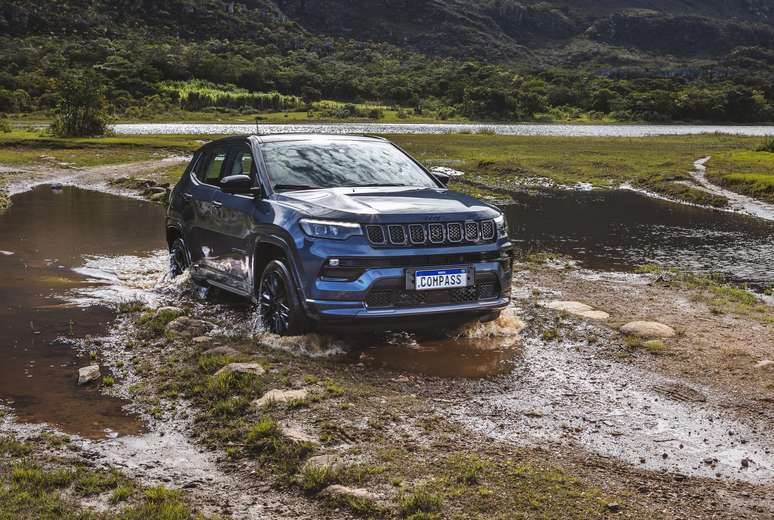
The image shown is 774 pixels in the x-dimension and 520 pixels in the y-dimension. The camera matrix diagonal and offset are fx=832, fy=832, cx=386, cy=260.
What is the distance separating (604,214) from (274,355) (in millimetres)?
16651

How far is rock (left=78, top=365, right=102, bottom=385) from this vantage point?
7.03 m

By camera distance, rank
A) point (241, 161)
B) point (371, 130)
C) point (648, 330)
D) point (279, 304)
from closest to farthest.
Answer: point (279, 304) → point (648, 330) → point (241, 161) → point (371, 130)

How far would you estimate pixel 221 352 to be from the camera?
7.69 m

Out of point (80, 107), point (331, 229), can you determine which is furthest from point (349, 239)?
point (80, 107)

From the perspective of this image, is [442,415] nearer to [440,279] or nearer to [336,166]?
[440,279]

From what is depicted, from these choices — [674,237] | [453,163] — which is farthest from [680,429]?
[453,163]

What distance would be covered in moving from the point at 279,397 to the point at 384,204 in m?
2.14

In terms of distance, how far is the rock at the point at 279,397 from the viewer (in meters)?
Result: 6.27

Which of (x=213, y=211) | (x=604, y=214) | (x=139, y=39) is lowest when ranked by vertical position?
(x=604, y=214)

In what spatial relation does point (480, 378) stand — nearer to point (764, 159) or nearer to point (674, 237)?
point (674, 237)

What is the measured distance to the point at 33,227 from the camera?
17422mm

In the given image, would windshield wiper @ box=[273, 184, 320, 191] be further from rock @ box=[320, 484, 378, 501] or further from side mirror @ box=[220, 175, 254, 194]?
rock @ box=[320, 484, 378, 501]

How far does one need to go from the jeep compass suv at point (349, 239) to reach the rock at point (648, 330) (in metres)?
1.65

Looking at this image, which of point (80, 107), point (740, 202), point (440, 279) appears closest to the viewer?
point (440, 279)
